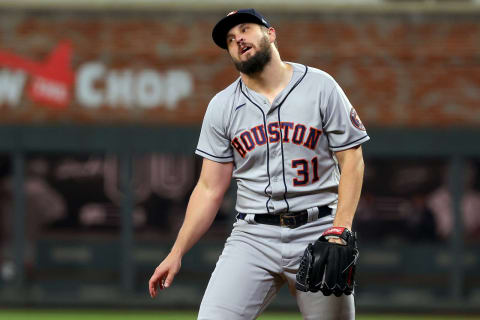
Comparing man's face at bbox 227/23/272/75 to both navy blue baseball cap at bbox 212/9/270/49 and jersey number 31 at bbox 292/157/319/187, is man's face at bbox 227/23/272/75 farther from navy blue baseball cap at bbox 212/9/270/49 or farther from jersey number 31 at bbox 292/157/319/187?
jersey number 31 at bbox 292/157/319/187

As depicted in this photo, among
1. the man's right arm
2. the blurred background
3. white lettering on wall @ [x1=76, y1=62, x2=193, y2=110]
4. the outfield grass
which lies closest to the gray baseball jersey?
the man's right arm

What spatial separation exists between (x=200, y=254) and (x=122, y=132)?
2254 mm

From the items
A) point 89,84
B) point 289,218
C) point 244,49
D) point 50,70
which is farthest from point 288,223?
point 50,70

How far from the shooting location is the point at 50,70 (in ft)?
49.3

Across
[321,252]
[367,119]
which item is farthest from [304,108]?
[367,119]

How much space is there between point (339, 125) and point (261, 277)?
2.69 feet

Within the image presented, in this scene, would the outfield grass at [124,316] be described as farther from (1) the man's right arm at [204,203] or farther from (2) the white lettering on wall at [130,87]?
(1) the man's right arm at [204,203]

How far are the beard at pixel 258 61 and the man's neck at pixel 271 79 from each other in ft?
0.18

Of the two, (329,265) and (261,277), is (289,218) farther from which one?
(329,265)

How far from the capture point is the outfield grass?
1366 cm

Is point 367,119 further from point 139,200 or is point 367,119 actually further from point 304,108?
point 304,108

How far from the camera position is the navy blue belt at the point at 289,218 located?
4.76 m

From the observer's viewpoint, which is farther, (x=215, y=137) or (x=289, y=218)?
(x=215, y=137)

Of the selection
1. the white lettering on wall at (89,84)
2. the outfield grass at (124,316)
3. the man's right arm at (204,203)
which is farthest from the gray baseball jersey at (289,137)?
the white lettering on wall at (89,84)
